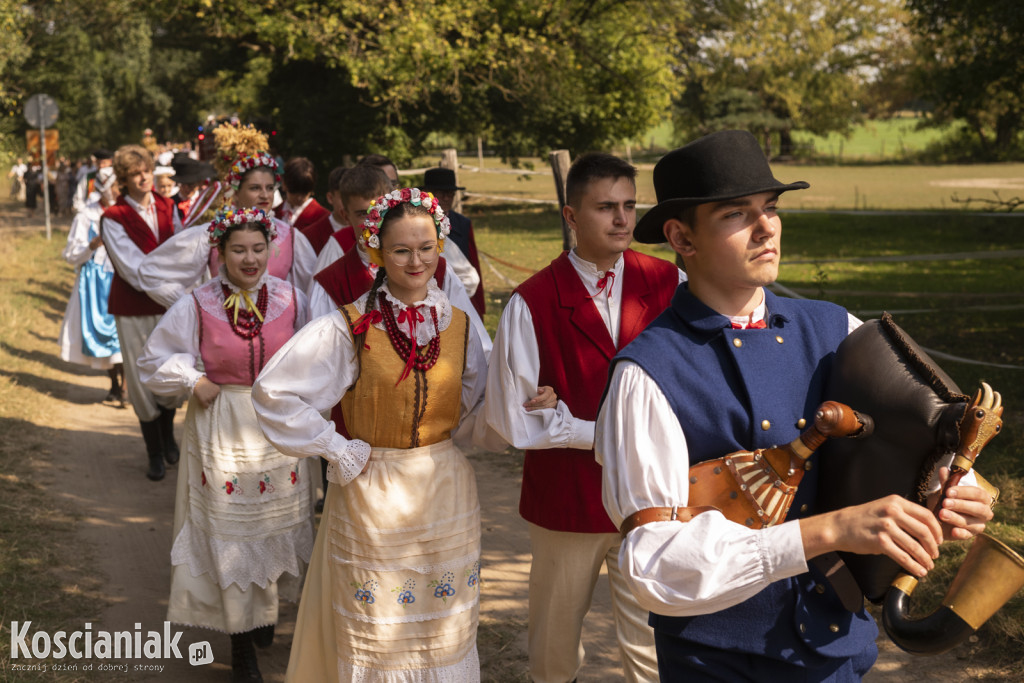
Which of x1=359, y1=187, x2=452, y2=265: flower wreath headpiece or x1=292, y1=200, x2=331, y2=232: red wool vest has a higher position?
x1=359, y1=187, x2=452, y2=265: flower wreath headpiece

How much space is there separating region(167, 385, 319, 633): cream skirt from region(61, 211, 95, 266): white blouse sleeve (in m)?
5.63

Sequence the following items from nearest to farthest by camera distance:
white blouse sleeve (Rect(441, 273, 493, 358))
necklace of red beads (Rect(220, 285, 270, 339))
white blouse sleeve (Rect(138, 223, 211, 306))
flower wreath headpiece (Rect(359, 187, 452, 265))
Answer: flower wreath headpiece (Rect(359, 187, 452, 265)), white blouse sleeve (Rect(441, 273, 493, 358)), necklace of red beads (Rect(220, 285, 270, 339)), white blouse sleeve (Rect(138, 223, 211, 306))

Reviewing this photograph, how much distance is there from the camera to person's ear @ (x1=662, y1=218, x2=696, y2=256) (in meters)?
2.22

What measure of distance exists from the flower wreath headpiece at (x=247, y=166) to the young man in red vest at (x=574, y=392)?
283cm

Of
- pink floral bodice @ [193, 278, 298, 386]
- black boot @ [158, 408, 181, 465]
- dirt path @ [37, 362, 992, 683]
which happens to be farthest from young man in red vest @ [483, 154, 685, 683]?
black boot @ [158, 408, 181, 465]

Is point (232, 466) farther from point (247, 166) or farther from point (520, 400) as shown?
point (247, 166)

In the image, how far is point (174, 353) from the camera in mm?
4520

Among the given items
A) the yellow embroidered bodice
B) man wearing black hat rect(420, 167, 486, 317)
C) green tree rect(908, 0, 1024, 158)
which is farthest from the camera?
green tree rect(908, 0, 1024, 158)

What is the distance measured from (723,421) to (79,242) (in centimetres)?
897

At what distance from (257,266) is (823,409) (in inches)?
129

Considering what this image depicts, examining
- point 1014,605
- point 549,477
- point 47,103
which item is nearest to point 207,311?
point 549,477

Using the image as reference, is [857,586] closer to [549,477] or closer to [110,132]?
[549,477]

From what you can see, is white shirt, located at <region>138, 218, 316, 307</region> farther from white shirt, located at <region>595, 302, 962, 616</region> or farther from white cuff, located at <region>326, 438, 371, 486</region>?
white shirt, located at <region>595, 302, 962, 616</region>

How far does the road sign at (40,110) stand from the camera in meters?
19.8
